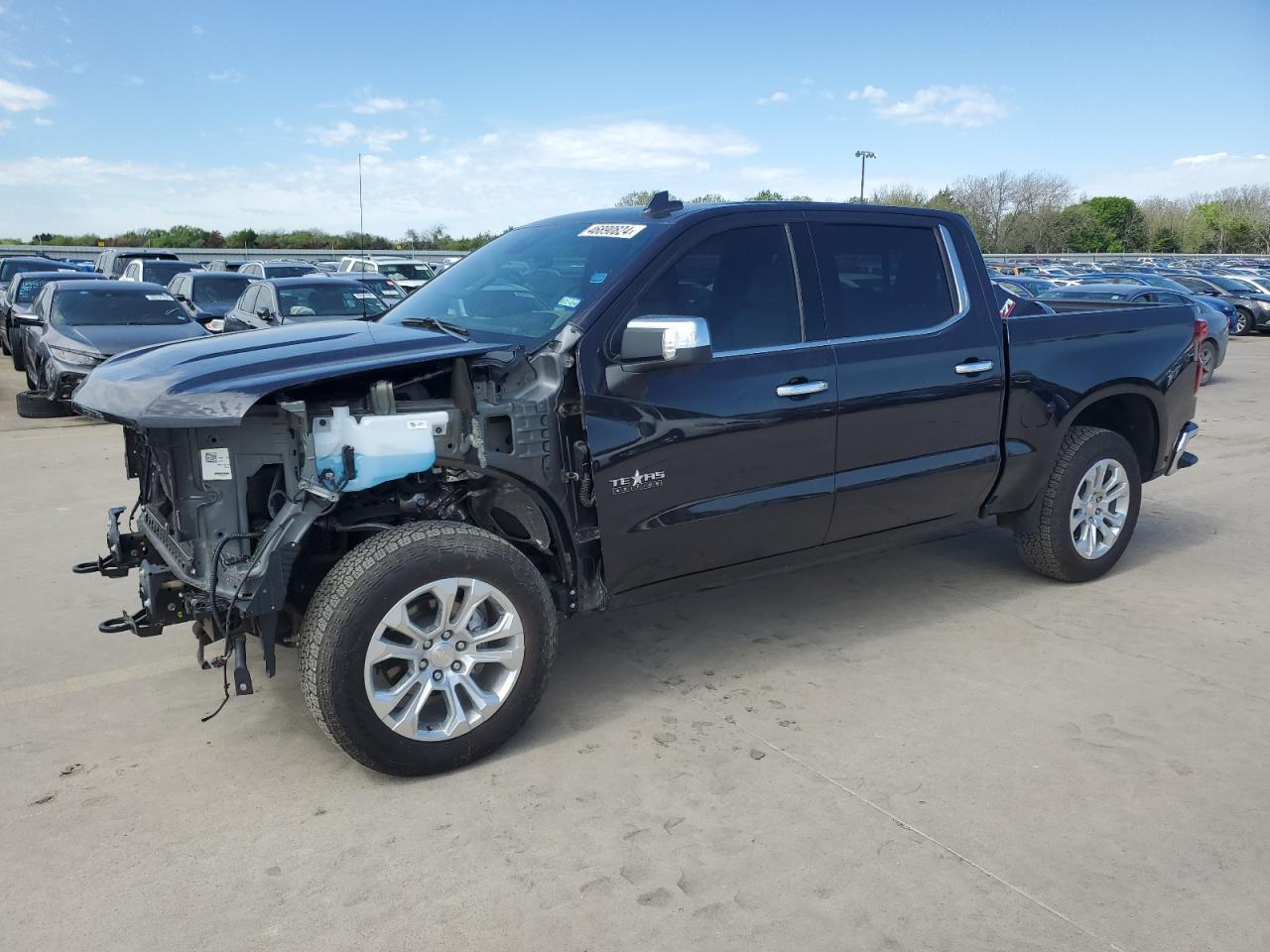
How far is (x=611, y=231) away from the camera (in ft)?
14.2

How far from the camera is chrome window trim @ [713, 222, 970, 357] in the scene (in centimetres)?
421

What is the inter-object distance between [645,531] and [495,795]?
111 cm

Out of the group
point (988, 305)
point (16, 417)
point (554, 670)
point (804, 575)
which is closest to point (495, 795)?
point (554, 670)

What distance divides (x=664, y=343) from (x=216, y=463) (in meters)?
1.57

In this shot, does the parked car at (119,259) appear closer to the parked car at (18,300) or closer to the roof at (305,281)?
the parked car at (18,300)

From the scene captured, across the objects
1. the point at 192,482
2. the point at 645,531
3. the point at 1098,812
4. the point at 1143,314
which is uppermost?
the point at 1143,314

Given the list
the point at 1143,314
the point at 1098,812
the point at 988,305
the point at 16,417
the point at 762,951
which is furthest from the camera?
the point at 16,417

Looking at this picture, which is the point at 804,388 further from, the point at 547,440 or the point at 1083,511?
the point at 1083,511

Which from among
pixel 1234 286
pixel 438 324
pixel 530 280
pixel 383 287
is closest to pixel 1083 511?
pixel 530 280

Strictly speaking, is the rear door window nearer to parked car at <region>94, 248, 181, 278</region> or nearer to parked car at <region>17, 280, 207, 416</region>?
parked car at <region>17, 280, 207, 416</region>

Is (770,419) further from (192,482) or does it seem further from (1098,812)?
(192,482)

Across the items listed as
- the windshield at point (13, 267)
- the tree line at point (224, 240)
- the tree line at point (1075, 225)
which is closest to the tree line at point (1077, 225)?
the tree line at point (1075, 225)

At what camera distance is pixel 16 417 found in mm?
12039

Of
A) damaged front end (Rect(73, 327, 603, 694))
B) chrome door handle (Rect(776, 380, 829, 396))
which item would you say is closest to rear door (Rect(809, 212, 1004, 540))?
chrome door handle (Rect(776, 380, 829, 396))
